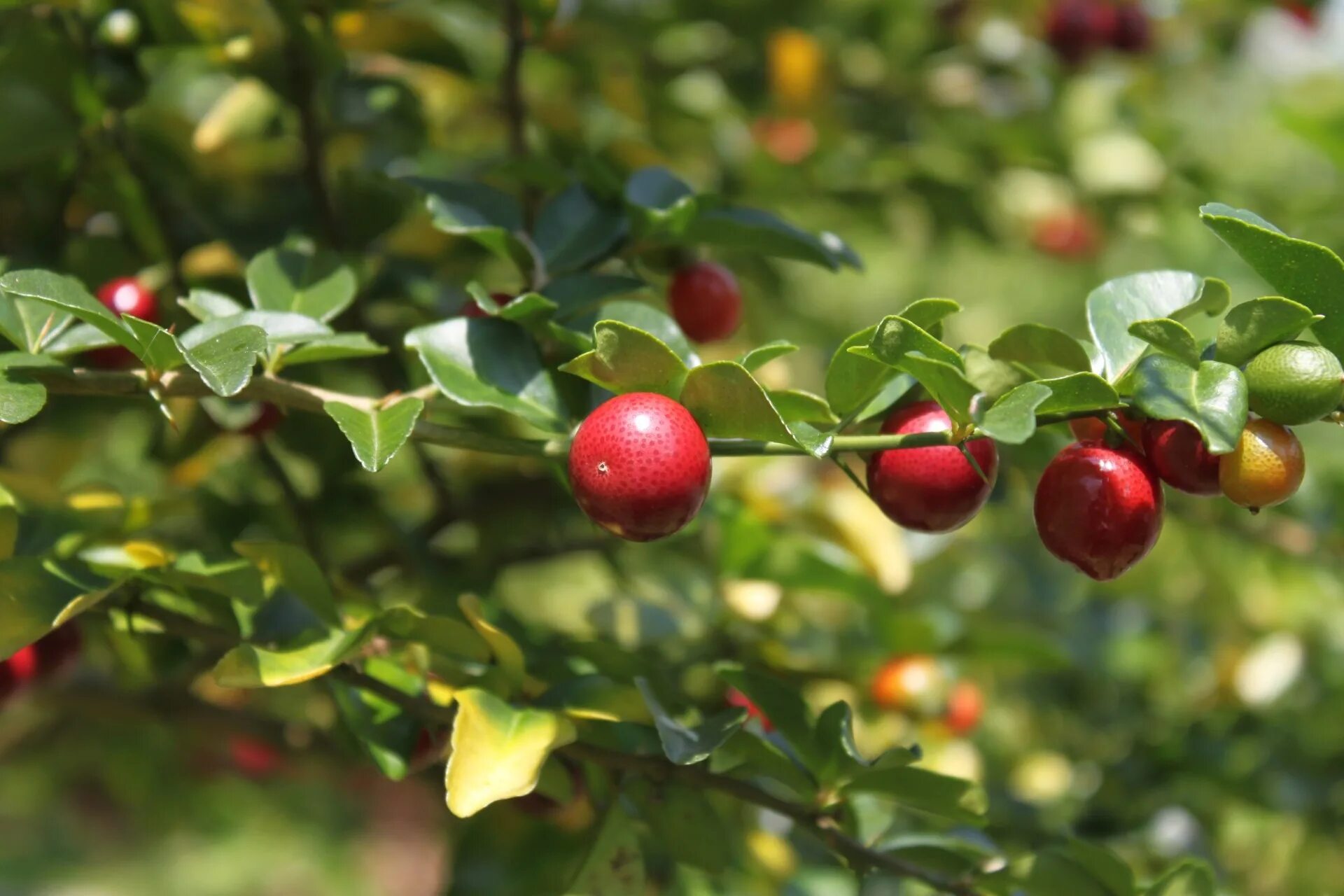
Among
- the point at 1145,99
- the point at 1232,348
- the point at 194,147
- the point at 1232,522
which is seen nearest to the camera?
the point at 1232,348

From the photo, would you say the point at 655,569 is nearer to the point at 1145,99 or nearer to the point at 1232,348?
the point at 1232,348

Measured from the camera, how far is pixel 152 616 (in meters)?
0.80

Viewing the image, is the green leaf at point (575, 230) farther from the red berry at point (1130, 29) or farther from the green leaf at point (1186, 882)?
the red berry at point (1130, 29)

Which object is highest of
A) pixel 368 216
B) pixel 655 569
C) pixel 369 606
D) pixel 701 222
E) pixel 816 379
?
pixel 701 222

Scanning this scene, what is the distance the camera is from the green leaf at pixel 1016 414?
56 centimetres

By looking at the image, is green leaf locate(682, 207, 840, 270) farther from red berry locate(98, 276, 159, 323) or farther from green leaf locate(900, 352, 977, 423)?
red berry locate(98, 276, 159, 323)

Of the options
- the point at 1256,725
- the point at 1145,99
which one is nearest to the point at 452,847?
the point at 1256,725

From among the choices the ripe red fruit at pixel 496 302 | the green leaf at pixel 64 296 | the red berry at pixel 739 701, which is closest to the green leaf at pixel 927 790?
the red berry at pixel 739 701

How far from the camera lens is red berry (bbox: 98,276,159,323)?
869mm

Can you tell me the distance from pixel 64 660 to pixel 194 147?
1.55ft

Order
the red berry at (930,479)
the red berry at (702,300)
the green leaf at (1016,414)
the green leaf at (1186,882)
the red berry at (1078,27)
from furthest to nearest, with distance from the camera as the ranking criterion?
the red berry at (1078,27), the red berry at (702,300), the green leaf at (1186,882), the red berry at (930,479), the green leaf at (1016,414)

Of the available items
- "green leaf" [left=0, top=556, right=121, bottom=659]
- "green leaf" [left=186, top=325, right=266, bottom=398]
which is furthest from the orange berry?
"green leaf" [left=0, top=556, right=121, bottom=659]

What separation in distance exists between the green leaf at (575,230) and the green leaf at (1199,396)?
0.39 meters

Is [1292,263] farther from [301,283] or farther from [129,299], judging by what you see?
[129,299]
